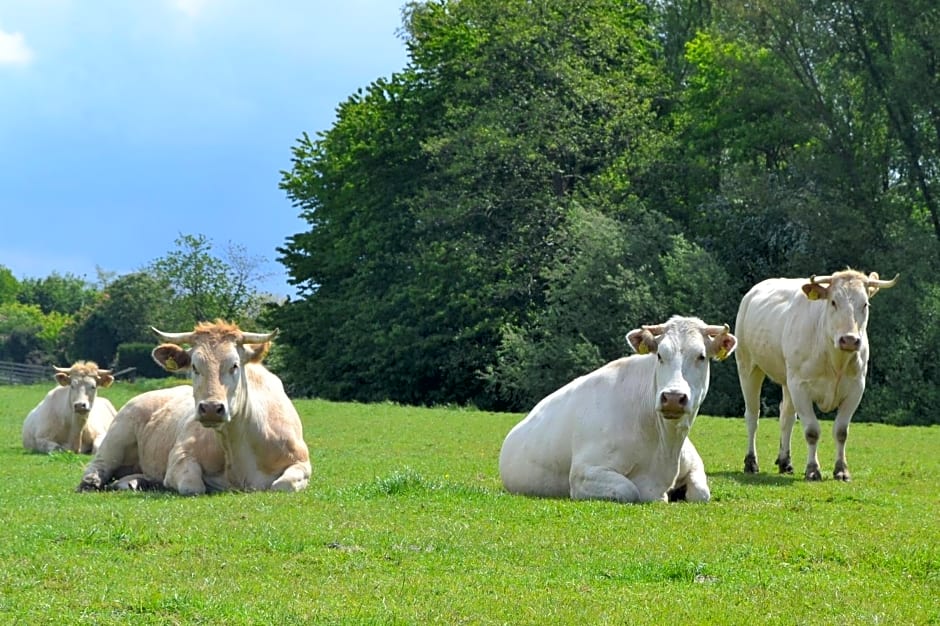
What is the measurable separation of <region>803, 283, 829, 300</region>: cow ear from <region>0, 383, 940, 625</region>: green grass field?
2.27 meters

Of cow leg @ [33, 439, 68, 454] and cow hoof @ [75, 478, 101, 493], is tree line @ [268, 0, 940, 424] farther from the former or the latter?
cow hoof @ [75, 478, 101, 493]

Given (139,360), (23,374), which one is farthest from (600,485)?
(23,374)

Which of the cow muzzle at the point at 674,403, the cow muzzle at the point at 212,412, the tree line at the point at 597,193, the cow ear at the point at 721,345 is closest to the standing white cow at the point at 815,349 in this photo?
the cow ear at the point at 721,345

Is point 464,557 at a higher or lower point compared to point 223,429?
lower

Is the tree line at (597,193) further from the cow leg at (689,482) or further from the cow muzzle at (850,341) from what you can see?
the cow leg at (689,482)

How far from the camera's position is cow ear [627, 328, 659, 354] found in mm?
12297

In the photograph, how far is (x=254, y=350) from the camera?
1359 centimetres

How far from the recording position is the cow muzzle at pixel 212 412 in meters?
12.5

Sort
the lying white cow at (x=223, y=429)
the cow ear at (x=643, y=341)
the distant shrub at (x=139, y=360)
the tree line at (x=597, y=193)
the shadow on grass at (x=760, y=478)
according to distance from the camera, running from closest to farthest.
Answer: the cow ear at (x=643, y=341) → the lying white cow at (x=223, y=429) → the shadow on grass at (x=760, y=478) → the tree line at (x=597, y=193) → the distant shrub at (x=139, y=360)

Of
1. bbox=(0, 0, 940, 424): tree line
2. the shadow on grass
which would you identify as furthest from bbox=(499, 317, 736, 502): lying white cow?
bbox=(0, 0, 940, 424): tree line

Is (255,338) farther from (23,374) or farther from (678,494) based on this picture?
(23,374)

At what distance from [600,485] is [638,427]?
69 centimetres

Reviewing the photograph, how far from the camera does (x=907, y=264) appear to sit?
4069 cm

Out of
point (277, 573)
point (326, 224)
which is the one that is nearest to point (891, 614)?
point (277, 573)
